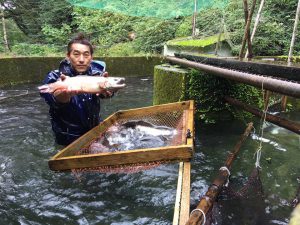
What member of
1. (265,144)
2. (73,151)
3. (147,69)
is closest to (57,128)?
(73,151)

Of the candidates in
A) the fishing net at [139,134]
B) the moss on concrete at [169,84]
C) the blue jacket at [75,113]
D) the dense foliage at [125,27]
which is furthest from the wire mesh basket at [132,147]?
the dense foliage at [125,27]

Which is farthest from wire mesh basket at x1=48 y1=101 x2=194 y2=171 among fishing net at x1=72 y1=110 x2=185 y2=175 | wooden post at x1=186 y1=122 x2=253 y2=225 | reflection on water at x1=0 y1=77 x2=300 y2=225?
reflection on water at x1=0 y1=77 x2=300 y2=225

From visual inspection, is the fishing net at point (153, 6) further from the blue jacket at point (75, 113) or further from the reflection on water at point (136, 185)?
the blue jacket at point (75, 113)

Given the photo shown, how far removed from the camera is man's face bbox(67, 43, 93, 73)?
441cm

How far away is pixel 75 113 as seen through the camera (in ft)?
15.5

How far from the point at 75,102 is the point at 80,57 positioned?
0.66 metres

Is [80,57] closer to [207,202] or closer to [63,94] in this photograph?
[63,94]

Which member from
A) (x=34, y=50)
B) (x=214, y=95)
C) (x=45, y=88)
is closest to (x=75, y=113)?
(x=45, y=88)

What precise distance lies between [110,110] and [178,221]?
690 cm

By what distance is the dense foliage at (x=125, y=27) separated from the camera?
12156 mm

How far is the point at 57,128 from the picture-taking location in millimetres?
4930

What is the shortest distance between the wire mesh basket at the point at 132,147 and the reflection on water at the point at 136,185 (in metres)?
0.71

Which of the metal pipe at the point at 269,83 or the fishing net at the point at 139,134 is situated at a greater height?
the metal pipe at the point at 269,83

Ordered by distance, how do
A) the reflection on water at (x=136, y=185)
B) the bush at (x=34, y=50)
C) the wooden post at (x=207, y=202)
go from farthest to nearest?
the bush at (x=34, y=50) → the reflection on water at (x=136, y=185) → the wooden post at (x=207, y=202)
